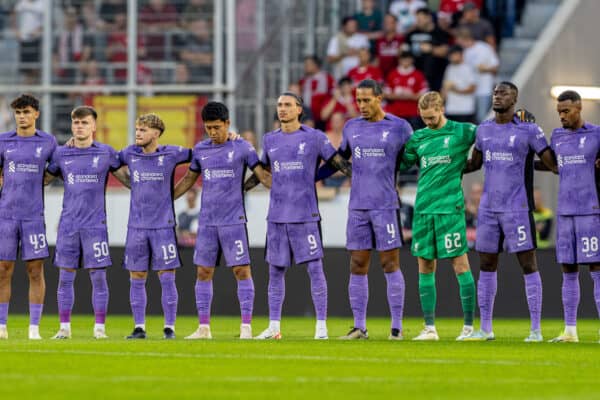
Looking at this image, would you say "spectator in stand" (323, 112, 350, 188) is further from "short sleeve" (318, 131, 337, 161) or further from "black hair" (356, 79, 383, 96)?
"black hair" (356, 79, 383, 96)

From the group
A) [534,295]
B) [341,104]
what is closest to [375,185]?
[534,295]

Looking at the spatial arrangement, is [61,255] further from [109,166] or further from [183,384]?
[183,384]

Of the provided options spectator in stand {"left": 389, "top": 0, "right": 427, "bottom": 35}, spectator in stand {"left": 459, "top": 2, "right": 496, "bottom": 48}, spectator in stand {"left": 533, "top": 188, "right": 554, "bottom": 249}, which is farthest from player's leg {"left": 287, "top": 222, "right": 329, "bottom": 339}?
spectator in stand {"left": 389, "top": 0, "right": 427, "bottom": 35}

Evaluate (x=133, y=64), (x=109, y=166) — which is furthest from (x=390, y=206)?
(x=133, y=64)

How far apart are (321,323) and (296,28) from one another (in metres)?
9.93

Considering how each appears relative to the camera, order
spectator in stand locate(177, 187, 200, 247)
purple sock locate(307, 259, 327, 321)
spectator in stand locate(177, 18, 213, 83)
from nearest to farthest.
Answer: purple sock locate(307, 259, 327, 321) → spectator in stand locate(177, 187, 200, 247) → spectator in stand locate(177, 18, 213, 83)

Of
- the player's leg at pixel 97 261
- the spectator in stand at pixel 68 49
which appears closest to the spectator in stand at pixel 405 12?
the spectator in stand at pixel 68 49

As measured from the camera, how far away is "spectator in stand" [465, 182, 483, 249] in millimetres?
19672

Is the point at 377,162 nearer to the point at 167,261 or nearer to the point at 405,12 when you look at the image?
the point at 167,261

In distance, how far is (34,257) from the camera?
44.1ft

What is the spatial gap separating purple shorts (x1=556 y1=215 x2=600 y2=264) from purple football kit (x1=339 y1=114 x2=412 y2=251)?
147 cm

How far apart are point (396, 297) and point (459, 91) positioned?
891cm

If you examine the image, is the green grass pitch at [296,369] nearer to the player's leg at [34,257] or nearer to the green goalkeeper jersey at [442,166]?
the player's leg at [34,257]

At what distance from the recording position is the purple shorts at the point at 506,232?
41.8 feet
